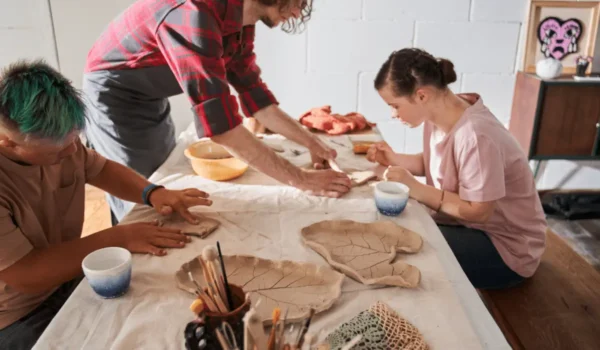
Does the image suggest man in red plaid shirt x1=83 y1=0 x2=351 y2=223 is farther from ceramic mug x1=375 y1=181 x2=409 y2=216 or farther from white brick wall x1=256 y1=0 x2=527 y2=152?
white brick wall x1=256 y1=0 x2=527 y2=152

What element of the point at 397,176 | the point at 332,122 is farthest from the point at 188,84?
the point at 332,122

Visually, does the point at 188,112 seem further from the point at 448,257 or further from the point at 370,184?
the point at 448,257

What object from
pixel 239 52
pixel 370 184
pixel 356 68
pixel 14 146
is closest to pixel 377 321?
pixel 370 184

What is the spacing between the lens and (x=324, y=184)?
144 cm

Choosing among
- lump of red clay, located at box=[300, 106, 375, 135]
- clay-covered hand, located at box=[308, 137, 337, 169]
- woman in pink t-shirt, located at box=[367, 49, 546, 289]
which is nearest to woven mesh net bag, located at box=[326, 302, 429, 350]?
woman in pink t-shirt, located at box=[367, 49, 546, 289]

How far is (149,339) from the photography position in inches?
32.4

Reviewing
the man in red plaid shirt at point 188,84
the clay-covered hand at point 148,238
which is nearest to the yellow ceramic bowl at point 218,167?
the man in red plaid shirt at point 188,84

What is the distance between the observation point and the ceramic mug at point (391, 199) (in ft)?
4.20

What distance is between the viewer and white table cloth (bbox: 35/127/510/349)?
834 millimetres

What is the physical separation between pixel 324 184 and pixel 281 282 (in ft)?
1.62

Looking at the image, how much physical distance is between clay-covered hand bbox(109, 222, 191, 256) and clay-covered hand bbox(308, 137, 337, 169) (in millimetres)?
665

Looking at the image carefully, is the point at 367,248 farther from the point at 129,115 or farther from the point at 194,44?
the point at 129,115

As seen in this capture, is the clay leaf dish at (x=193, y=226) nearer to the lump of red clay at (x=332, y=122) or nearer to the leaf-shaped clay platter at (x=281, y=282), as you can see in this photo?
the leaf-shaped clay platter at (x=281, y=282)

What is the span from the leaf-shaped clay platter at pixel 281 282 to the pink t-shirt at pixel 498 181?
2.07 ft
